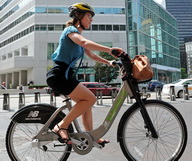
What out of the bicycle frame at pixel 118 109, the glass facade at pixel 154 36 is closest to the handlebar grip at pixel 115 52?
the bicycle frame at pixel 118 109

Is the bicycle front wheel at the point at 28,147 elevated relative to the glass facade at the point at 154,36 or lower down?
lower down

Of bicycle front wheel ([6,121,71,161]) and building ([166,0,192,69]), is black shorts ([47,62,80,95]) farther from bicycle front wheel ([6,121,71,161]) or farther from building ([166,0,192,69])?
building ([166,0,192,69])

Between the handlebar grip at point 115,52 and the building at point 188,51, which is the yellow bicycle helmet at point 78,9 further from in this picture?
the building at point 188,51

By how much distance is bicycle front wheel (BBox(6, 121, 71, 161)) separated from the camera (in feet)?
8.01

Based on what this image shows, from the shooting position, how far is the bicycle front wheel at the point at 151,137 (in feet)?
7.48

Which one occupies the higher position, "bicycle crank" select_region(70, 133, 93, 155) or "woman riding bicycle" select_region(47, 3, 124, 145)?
"woman riding bicycle" select_region(47, 3, 124, 145)

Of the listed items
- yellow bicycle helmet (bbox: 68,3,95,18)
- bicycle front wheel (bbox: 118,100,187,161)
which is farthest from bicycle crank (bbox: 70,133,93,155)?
yellow bicycle helmet (bbox: 68,3,95,18)

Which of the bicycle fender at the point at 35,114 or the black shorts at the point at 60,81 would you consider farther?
the bicycle fender at the point at 35,114

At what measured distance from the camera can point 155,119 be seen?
2.41 metres

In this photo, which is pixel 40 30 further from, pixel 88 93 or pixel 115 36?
pixel 88 93

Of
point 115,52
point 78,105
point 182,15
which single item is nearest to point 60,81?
point 78,105

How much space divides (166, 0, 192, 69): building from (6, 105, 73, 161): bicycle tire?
153126 mm

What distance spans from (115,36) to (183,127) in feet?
142

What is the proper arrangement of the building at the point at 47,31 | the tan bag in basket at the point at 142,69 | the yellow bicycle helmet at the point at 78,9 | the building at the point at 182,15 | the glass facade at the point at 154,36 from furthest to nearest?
the building at the point at 182,15 → the glass facade at the point at 154,36 → the building at the point at 47,31 → the yellow bicycle helmet at the point at 78,9 → the tan bag in basket at the point at 142,69
